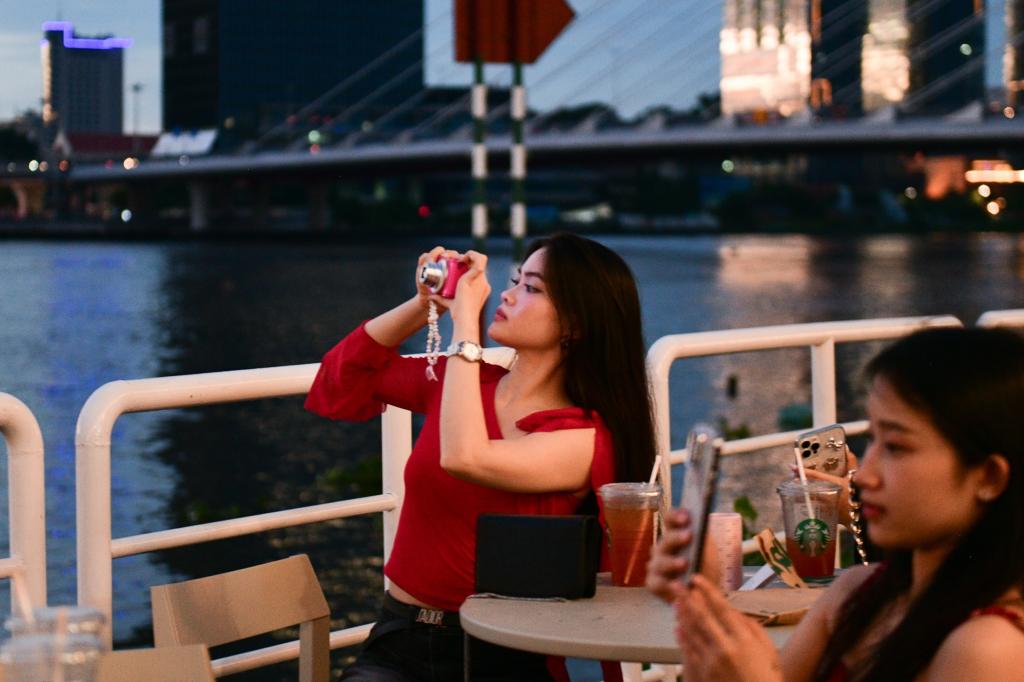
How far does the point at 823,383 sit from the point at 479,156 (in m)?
5.10

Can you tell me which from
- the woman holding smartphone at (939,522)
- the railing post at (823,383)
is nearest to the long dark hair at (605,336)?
the woman holding smartphone at (939,522)

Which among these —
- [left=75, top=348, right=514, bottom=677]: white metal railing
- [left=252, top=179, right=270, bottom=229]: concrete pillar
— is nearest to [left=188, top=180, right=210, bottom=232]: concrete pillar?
[left=252, top=179, right=270, bottom=229]: concrete pillar

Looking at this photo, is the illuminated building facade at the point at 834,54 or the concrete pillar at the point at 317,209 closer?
the illuminated building facade at the point at 834,54

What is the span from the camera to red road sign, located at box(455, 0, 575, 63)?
7.74 metres

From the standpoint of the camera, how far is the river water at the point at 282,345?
1183cm

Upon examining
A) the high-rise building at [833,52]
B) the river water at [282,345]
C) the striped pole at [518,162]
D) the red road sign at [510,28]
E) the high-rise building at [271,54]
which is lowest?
the river water at [282,345]

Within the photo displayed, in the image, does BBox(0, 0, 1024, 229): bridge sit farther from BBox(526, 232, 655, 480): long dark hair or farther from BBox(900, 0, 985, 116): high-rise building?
BBox(526, 232, 655, 480): long dark hair

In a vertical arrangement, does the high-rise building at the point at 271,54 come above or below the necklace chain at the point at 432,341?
above

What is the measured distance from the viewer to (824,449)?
240cm

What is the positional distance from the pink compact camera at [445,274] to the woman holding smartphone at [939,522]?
3.89ft

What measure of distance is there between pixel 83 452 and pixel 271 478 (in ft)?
41.3

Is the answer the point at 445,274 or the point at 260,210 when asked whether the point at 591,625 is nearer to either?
the point at 445,274

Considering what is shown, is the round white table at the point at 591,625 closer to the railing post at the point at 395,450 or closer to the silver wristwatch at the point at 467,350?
the silver wristwatch at the point at 467,350

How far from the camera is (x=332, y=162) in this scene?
5369cm
